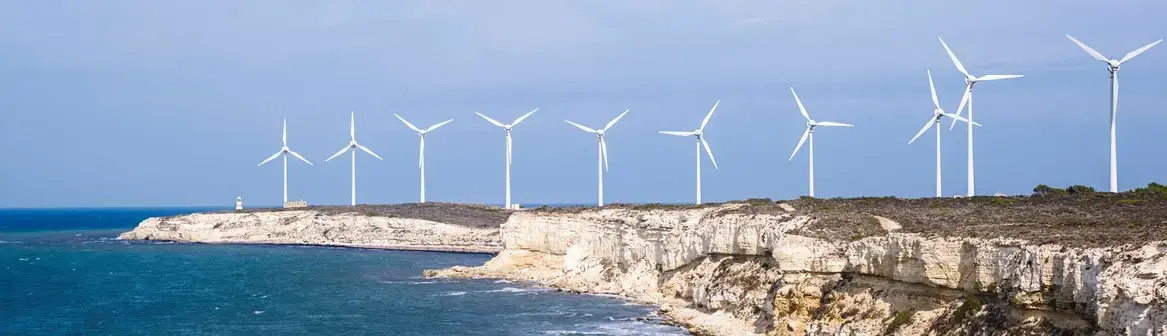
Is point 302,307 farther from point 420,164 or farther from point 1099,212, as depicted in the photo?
point 420,164

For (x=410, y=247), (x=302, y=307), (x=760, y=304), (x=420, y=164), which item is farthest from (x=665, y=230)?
(x=420, y=164)

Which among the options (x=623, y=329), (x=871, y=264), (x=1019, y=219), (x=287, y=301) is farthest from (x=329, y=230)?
(x=871, y=264)

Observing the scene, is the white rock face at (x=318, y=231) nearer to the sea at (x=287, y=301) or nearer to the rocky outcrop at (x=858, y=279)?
the sea at (x=287, y=301)

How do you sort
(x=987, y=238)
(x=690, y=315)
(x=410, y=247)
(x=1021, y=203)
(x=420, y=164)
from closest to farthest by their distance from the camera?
1. (x=987, y=238)
2. (x=690, y=315)
3. (x=1021, y=203)
4. (x=410, y=247)
5. (x=420, y=164)

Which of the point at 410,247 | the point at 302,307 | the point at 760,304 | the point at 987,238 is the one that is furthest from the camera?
the point at 410,247

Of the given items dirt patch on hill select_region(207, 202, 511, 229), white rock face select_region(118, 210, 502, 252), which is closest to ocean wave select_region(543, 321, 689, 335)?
white rock face select_region(118, 210, 502, 252)

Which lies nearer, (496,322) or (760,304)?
(760,304)
